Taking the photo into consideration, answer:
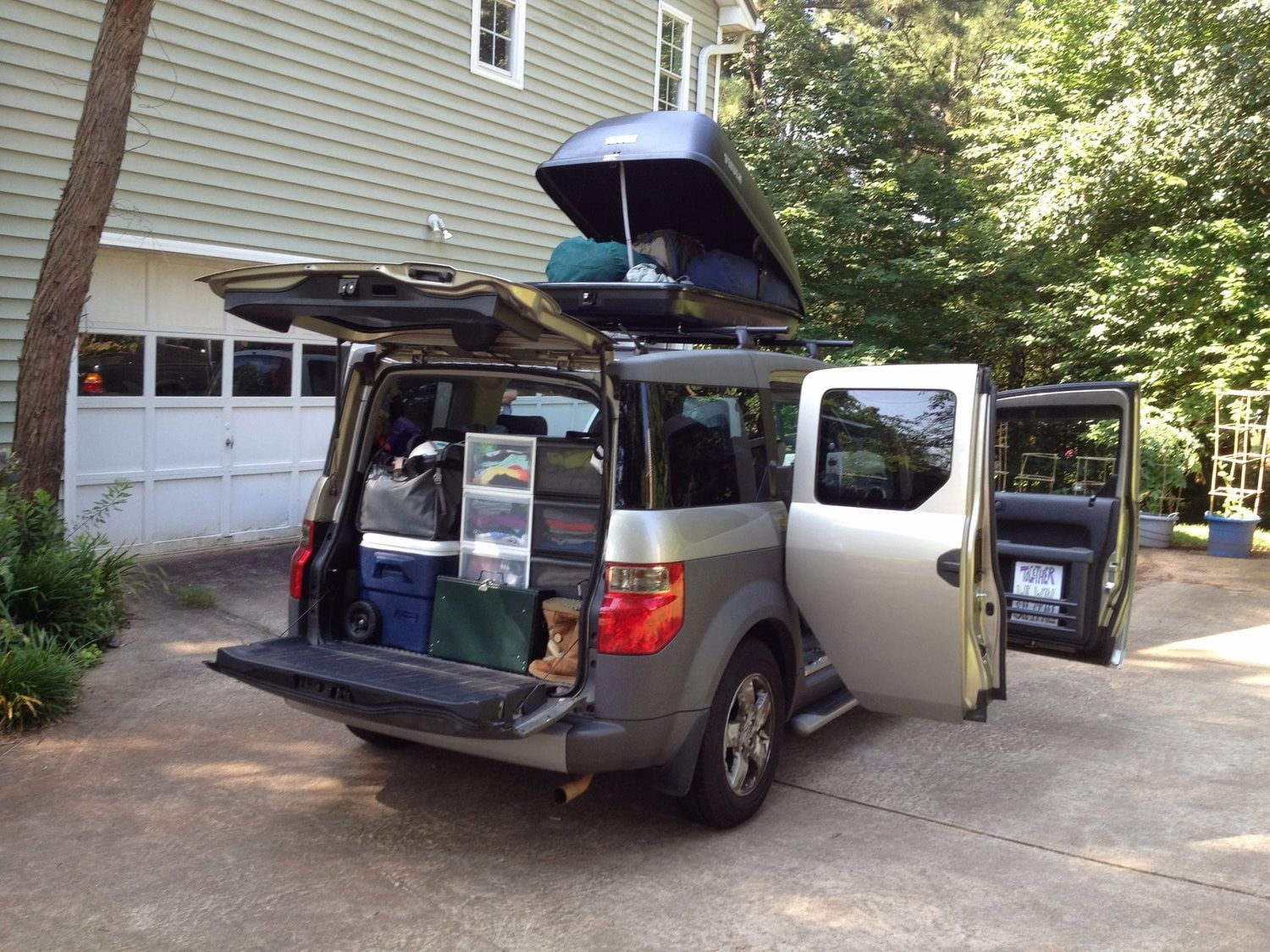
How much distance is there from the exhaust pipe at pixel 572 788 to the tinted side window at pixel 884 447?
154 cm

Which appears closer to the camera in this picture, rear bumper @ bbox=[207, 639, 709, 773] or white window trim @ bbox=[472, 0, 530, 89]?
rear bumper @ bbox=[207, 639, 709, 773]

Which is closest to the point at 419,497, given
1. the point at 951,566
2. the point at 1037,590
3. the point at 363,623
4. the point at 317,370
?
the point at 363,623

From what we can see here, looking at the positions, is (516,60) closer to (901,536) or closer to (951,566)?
(901,536)

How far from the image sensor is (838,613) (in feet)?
14.6

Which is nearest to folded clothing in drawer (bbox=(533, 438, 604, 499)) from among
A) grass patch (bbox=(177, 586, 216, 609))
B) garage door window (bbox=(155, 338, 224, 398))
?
grass patch (bbox=(177, 586, 216, 609))

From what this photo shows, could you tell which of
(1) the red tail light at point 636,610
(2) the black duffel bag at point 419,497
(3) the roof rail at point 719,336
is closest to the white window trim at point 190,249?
(3) the roof rail at point 719,336

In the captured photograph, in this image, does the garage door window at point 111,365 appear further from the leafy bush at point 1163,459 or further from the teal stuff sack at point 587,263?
the leafy bush at point 1163,459

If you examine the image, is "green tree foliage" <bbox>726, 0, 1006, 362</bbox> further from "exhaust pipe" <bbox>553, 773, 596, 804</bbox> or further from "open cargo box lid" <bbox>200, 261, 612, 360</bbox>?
"exhaust pipe" <bbox>553, 773, 596, 804</bbox>

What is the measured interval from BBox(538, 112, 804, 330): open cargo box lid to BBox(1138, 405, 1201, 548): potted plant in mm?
6715

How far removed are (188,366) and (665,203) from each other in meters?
4.47

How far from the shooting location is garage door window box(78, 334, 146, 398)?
7.93m

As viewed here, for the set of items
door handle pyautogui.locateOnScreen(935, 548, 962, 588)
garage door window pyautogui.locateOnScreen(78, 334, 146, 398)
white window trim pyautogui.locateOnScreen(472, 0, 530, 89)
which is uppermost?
white window trim pyautogui.locateOnScreen(472, 0, 530, 89)

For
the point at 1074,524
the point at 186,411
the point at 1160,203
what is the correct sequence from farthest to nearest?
the point at 1160,203 → the point at 186,411 → the point at 1074,524

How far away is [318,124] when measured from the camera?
9516 mm
